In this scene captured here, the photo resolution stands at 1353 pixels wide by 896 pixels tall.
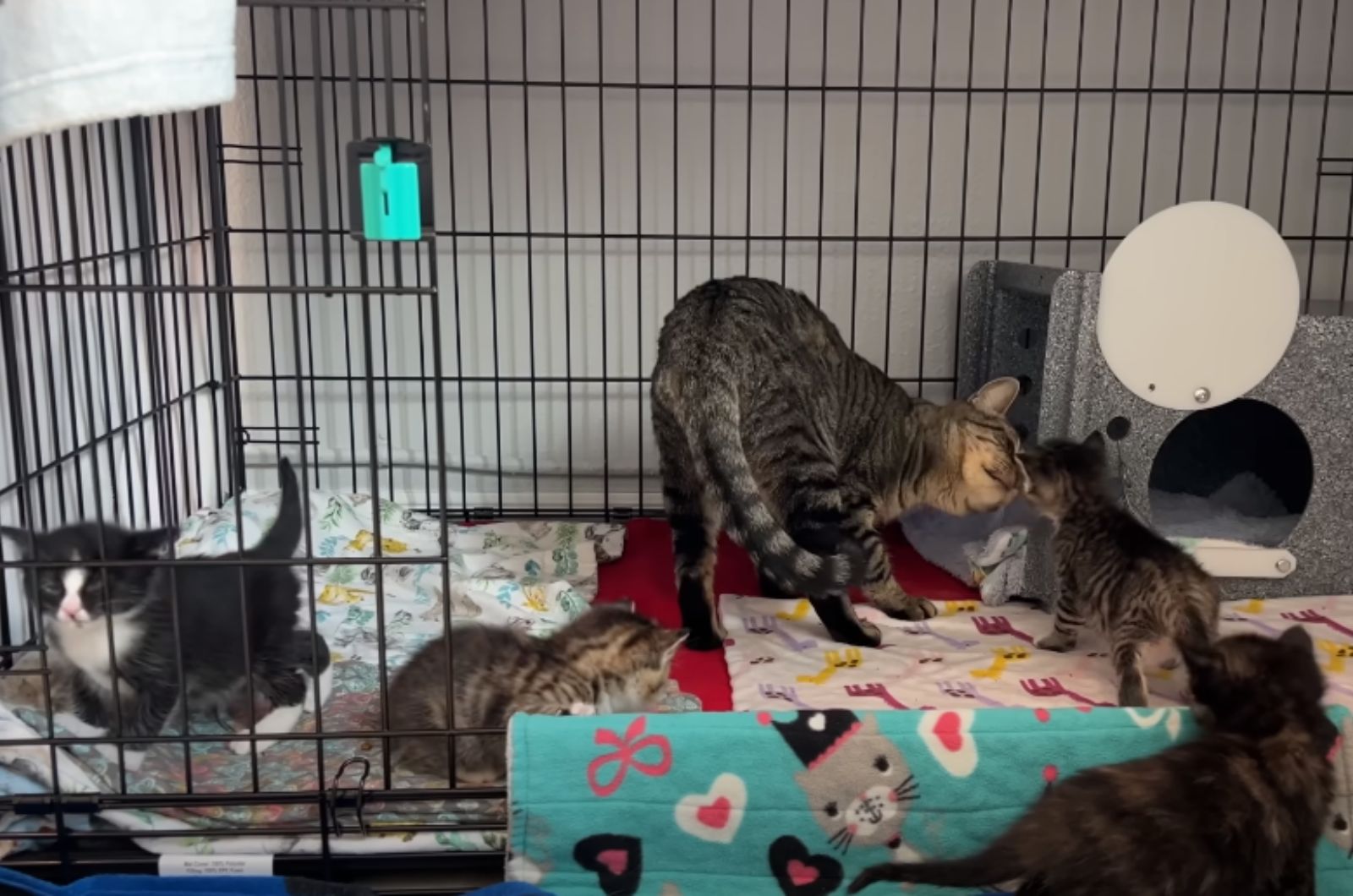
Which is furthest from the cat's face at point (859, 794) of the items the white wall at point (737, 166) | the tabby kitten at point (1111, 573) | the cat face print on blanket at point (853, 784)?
the white wall at point (737, 166)

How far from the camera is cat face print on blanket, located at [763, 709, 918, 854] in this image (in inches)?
64.2

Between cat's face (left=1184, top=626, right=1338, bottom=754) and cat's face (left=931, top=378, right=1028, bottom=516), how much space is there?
90cm

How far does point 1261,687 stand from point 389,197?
132 centimetres

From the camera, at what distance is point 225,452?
314cm

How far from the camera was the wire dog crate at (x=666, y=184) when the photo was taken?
3.10 m

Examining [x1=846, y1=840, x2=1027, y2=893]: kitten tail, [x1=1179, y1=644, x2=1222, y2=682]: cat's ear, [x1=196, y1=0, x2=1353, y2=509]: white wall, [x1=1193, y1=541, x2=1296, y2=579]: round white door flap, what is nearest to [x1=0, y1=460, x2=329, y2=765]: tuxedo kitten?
[x1=846, y1=840, x2=1027, y2=893]: kitten tail

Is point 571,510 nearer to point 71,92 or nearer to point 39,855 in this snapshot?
point 39,855

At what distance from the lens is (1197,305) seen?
7.80ft

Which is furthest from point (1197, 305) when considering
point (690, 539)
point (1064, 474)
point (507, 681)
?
point (507, 681)

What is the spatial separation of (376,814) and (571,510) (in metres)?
1.64

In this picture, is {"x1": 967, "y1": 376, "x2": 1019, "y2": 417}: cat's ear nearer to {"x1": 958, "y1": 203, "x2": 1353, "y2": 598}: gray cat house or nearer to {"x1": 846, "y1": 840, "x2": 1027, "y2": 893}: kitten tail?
{"x1": 958, "y1": 203, "x2": 1353, "y2": 598}: gray cat house

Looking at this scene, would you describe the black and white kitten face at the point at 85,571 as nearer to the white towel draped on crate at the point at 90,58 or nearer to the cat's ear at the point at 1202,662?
the white towel draped on crate at the point at 90,58

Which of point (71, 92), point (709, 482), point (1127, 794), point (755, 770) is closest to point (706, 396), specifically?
point (709, 482)

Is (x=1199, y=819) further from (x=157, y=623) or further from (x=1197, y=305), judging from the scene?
(x=157, y=623)
